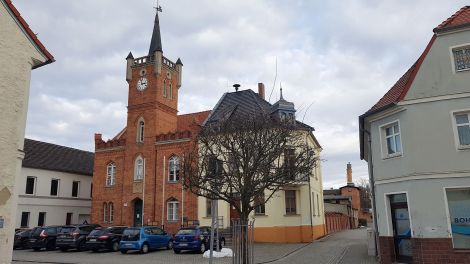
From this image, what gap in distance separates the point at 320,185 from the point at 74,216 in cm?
2572

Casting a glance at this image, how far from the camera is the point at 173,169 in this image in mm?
35438

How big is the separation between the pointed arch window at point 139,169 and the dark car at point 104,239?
10.7 metres

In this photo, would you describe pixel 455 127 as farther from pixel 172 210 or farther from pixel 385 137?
pixel 172 210

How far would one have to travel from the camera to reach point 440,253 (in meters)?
15.1

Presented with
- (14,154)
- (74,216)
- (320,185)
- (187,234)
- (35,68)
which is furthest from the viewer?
(74,216)

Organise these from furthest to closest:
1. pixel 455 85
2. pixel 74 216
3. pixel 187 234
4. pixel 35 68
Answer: pixel 74 216 → pixel 187 234 → pixel 455 85 → pixel 35 68

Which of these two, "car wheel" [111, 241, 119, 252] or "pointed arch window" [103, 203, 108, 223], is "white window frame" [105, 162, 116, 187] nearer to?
"pointed arch window" [103, 203, 108, 223]

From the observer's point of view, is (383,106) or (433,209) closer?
(433,209)

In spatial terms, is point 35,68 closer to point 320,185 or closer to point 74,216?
point 320,185

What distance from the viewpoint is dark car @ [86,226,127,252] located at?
2476cm

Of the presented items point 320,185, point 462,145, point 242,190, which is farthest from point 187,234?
point 320,185

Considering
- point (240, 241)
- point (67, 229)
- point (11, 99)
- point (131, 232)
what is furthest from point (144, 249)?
point (11, 99)

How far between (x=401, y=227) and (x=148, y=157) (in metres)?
24.3

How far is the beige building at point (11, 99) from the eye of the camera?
42.4 feet
